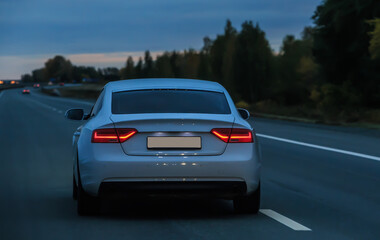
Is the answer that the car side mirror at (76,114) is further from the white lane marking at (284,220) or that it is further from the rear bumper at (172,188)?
the white lane marking at (284,220)

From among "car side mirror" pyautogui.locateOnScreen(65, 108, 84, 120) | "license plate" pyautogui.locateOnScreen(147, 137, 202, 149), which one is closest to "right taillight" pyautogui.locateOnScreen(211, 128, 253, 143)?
"license plate" pyautogui.locateOnScreen(147, 137, 202, 149)

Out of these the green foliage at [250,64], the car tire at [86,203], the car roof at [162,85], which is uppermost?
the car roof at [162,85]

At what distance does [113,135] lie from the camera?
8.01 meters

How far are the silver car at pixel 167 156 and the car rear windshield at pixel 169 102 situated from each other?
0.16 ft

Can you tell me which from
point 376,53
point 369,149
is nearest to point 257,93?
point 376,53

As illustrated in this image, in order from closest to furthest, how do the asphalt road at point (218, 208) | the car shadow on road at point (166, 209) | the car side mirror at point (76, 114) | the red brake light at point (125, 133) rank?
the asphalt road at point (218, 208), the red brake light at point (125, 133), the car shadow on road at point (166, 209), the car side mirror at point (76, 114)

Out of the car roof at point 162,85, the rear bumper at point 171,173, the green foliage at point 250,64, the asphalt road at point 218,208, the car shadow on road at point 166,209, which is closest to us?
the asphalt road at point 218,208

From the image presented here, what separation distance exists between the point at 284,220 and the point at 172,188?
122 centimetres

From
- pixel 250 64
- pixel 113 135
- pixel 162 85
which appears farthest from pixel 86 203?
pixel 250 64

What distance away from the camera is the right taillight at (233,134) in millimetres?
8039

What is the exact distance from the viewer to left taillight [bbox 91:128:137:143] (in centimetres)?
796

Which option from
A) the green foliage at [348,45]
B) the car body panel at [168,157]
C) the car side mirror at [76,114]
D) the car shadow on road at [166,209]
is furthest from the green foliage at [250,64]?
the car body panel at [168,157]

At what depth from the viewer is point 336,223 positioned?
26.5 feet

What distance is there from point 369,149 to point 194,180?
10289 millimetres
